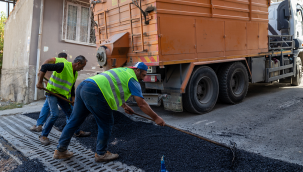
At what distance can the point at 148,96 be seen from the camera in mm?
5113

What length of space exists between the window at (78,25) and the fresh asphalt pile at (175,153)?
5698mm

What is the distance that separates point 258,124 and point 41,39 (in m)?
7.29

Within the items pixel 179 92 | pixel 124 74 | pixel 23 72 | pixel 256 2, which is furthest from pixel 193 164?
pixel 23 72

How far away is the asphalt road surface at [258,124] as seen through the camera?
132 inches

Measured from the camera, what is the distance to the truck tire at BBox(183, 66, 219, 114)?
5082 millimetres

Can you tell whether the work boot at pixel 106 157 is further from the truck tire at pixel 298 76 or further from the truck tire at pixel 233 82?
the truck tire at pixel 298 76

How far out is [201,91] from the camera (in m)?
5.47

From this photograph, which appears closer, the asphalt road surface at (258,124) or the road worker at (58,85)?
the asphalt road surface at (258,124)

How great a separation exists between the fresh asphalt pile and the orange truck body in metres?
1.53

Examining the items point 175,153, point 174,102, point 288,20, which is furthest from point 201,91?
point 288,20

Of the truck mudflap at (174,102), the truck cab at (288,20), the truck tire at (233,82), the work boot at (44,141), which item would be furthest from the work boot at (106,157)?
the truck cab at (288,20)

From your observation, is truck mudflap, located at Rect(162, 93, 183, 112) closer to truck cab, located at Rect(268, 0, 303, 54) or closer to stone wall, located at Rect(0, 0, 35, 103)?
stone wall, located at Rect(0, 0, 35, 103)

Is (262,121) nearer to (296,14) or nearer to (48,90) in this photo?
(48,90)

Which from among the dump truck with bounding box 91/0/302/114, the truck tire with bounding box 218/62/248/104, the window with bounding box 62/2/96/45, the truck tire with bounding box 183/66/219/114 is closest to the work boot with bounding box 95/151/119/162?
the dump truck with bounding box 91/0/302/114
